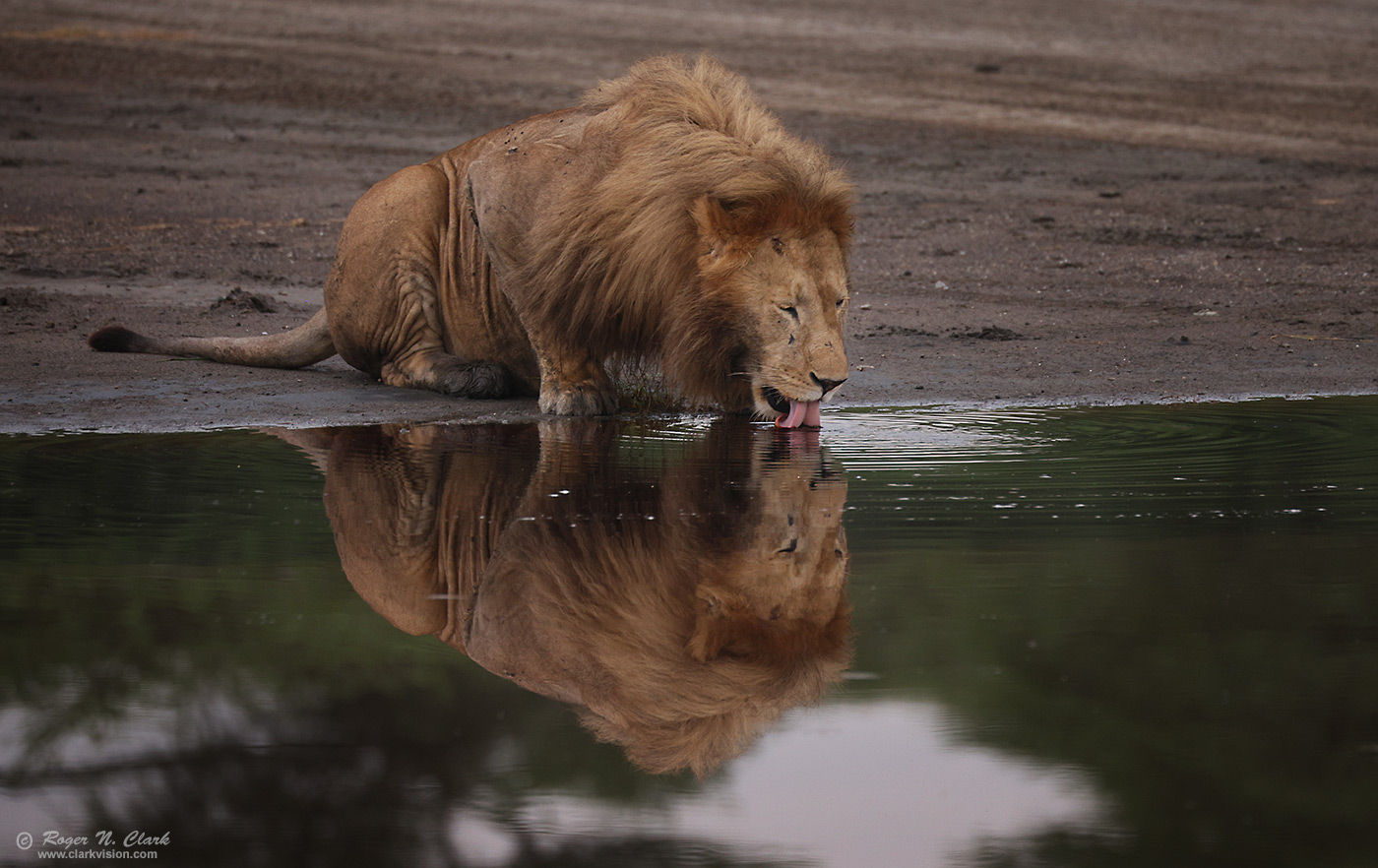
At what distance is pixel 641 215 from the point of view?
253 inches

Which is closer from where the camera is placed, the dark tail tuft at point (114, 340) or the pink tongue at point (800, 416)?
the pink tongue at point (800, 416)

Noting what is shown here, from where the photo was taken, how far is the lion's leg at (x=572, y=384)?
23.8 feet

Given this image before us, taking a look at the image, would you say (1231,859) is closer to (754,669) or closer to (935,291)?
(754,669)

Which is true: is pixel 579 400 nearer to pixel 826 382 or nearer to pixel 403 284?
pixel 403 284

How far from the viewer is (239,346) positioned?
8523 millimetres

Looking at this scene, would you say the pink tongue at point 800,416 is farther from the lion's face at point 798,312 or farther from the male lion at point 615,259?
the lion's face at point 798,312

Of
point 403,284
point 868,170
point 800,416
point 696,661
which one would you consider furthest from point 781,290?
point 868,170

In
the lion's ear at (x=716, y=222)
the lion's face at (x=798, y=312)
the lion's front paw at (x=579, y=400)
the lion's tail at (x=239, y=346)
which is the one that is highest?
the lion's ear at (x=716, y=222)

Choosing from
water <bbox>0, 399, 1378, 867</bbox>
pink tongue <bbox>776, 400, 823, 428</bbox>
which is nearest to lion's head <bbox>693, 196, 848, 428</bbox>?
pink tongue <bbox>776, 400, 823, 428</bbox>

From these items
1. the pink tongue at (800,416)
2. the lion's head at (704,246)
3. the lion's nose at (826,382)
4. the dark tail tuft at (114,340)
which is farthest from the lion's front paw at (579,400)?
the dark tail tuft at (114,340)

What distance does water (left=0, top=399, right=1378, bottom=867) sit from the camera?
2748 mm

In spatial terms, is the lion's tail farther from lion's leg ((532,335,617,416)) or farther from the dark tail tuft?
lion's leg ((532,335,617,416))

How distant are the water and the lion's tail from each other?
2.65 m

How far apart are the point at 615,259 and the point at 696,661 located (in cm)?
329
